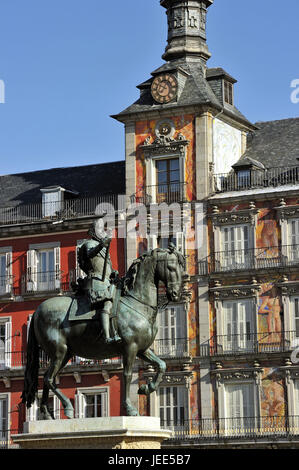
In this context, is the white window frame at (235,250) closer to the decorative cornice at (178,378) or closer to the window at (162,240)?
the window at (162,240)

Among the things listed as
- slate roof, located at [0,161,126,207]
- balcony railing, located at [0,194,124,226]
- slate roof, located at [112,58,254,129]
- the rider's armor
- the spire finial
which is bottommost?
the rider's armor

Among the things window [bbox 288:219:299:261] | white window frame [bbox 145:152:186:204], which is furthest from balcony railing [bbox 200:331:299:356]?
white window frame [bbox 145:152:186:204]

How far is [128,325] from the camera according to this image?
2602 cm

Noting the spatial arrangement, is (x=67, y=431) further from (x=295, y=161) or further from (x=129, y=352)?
(x=295, y=161)

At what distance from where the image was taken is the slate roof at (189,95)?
5606 centimetres

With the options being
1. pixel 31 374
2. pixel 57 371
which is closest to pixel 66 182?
pixel 31 374

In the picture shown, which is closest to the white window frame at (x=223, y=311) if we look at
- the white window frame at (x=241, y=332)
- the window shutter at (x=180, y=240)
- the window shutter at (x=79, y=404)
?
the white window frame at (x=241, y=332)

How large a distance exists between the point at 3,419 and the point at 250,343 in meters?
12.8

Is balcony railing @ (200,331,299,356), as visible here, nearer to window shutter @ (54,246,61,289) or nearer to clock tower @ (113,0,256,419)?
clock tower @ (113,0,256,419)

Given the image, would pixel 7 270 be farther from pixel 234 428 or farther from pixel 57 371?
pixel 57 371

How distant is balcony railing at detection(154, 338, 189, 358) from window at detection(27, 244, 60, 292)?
20.0 ft

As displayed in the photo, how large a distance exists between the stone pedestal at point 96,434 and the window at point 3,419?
A: 1231 inches

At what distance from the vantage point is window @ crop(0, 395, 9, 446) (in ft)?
185
